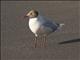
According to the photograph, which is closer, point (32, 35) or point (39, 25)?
point (39, 25)

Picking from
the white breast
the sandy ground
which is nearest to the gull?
the white breast

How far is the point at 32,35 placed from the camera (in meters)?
12.6

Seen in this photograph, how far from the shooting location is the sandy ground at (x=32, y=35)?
10584 millimetres

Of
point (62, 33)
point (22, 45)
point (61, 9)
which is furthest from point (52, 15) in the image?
point (22, 45)

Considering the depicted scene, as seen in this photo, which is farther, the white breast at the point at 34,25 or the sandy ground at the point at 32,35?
the white breast at the point at 34,25

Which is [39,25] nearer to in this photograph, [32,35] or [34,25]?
[34,25]

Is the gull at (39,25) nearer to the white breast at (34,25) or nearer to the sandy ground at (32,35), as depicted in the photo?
the white breast at (34,25)

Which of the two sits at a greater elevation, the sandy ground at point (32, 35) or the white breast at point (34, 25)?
the white breast at point (34, 25)

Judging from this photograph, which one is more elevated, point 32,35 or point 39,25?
point 39,25

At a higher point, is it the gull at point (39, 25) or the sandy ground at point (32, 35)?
the gull at point (39, 25)

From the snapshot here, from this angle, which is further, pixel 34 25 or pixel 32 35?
pixel 32 35

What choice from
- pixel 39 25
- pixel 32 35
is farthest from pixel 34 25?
pixel 32 35

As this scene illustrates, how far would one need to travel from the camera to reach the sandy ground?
10584 mm

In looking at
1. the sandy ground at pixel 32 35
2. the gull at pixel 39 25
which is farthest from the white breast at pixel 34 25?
the sandy ground at pixel 32 35
